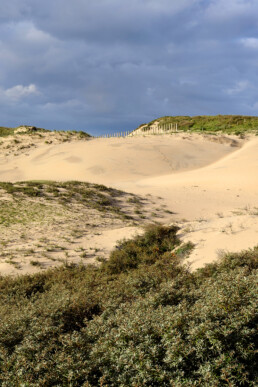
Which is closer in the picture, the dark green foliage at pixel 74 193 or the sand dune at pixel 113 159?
the dark green foliage at pixel 74 193

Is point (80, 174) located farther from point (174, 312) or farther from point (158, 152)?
point (174, 312)

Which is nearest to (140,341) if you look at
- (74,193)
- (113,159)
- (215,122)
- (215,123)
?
(74,193)

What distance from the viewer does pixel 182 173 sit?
26.5 meters

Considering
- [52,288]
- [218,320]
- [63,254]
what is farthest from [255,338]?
[63,254]

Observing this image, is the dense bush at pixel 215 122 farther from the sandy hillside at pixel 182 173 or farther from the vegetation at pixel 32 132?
the vegetation at pixel 32 132

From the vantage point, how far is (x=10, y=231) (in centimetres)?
1186

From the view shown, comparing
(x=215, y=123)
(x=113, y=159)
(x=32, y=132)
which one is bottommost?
(x=113, y=159)

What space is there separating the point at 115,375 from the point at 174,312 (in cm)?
119

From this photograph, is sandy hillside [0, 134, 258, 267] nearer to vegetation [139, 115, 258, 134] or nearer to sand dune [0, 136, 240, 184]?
sand dune [0, 136, 240, 184]

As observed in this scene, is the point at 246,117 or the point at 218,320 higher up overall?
the point at 246,117

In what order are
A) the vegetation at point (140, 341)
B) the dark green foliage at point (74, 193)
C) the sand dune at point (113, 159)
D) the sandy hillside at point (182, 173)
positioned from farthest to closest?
the sand dune at point (113, 159) → the dark green foliage at point (74, 193) → the sandy hillside at point (182, 173) → the vegetation at point (140, 341)

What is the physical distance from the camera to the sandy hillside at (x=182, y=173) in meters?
9.85

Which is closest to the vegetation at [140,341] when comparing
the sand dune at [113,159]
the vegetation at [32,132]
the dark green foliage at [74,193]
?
the dark green foliage at [74,193]

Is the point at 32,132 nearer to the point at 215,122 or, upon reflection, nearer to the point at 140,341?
the point at 215,122
